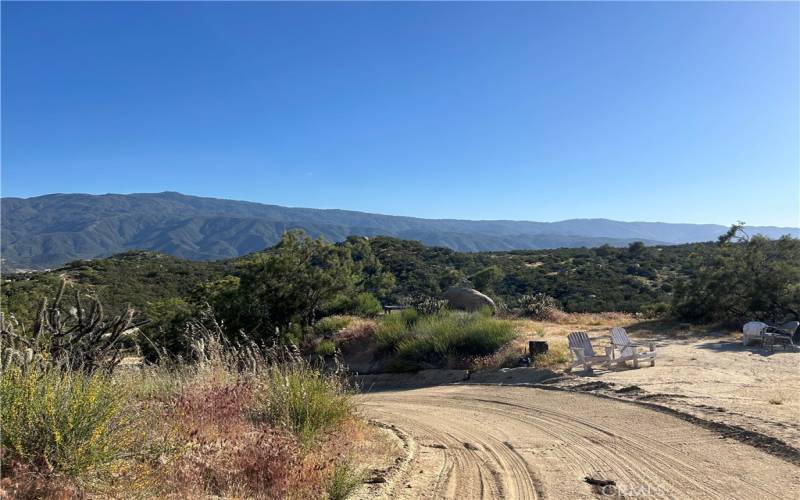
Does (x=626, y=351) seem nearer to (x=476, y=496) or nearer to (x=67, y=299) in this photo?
(x=476, y=496)

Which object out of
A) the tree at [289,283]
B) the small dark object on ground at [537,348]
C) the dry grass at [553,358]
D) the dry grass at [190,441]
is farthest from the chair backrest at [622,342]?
the tree at [289,283]

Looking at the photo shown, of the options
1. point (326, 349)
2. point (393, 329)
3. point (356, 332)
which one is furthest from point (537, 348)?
point (326, 349)

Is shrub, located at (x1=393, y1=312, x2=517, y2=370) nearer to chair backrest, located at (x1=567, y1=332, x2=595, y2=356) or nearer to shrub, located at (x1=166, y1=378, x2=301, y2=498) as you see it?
chair backrest, located at (x1=567, y1=332, x2=595, y2=356)

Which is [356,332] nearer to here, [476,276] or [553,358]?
[553,358]

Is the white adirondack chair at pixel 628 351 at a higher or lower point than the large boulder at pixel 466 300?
higher

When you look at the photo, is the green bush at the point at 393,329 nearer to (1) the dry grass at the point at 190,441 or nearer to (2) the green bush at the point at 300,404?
(1) the dry grass at the point at 190,441

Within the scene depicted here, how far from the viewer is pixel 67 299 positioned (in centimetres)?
2475

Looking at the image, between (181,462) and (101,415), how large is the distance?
2.38 ft

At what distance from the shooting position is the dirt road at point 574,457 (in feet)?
15.1

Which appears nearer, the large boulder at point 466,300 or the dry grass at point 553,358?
the dry grass at point 553,358

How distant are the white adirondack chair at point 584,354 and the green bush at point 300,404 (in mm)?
6512

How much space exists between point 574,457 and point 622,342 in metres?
7.22

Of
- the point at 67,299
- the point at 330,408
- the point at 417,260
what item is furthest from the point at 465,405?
the point at 417,260

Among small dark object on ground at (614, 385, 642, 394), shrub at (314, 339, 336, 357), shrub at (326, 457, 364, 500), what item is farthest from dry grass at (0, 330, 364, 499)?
shrub at (314, 339, 336, 357)
